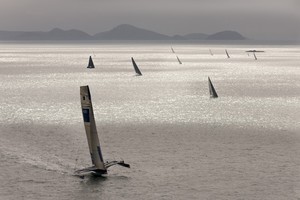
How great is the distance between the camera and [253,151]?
49.8m

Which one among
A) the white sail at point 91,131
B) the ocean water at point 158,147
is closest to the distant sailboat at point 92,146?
the white sail at point 91,131

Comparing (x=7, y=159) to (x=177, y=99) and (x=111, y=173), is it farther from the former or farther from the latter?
(x=177, y=99)

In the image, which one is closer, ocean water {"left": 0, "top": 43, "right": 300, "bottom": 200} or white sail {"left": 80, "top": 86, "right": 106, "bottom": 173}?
ocean water {"left": 0, "top": 43, "right": 300, "bottom": 200}

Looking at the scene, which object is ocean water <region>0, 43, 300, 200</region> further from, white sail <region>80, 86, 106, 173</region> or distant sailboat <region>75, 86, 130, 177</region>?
white sail <region>80, 86, 106, 173</region>

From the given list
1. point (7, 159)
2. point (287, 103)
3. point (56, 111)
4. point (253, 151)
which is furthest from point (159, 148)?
point (287, 103)

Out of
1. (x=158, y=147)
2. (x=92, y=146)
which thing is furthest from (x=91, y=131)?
(x=158, y=147)

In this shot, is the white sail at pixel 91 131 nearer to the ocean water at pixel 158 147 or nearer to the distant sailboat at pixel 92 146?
the distant sailboat at pixel 92 146

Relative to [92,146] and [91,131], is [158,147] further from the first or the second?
[92,146]

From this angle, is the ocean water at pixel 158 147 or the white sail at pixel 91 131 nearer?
the ocean water at pixel 158 147

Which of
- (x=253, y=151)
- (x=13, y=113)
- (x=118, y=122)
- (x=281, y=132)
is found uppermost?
(x=13, y=113)

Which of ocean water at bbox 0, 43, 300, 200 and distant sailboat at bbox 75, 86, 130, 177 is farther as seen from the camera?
distant sailboat at bbox 75, 86, 130, 177

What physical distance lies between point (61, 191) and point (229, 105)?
57.8m

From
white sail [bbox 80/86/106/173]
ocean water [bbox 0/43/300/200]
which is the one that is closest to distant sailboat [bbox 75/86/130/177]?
white sail [bbox 80/86/106/173]

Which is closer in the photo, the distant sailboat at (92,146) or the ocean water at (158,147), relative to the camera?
the ocean water at (158,147)
